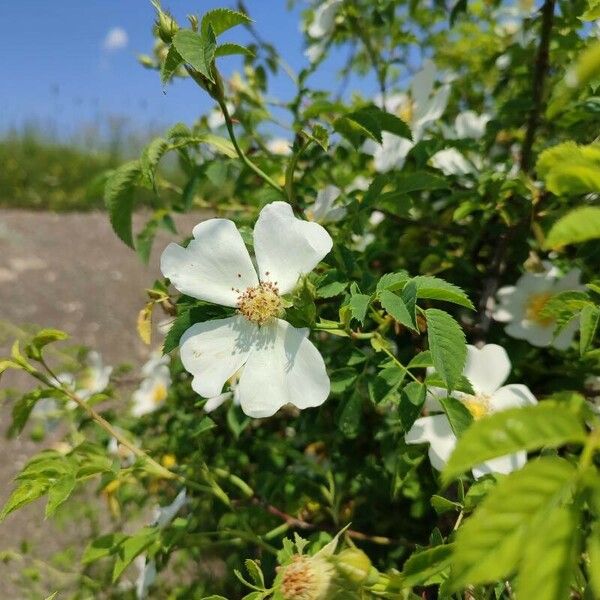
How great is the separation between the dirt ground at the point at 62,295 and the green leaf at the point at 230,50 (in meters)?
1.77

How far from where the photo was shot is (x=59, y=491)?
775 mm

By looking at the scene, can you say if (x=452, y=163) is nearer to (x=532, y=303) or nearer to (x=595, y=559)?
(x=532, y=303)

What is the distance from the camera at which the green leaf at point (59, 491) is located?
2.44 feet

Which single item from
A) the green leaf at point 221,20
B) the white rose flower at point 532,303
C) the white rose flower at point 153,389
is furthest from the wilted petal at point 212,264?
the white rose flower at point 153,389

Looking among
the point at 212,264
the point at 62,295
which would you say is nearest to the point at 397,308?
the point at 212,264

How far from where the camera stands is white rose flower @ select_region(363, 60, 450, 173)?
1.20 metres

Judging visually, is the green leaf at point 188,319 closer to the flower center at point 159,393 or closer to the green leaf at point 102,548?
the green leaf at point 102,548

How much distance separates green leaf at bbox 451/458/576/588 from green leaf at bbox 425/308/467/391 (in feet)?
0.79

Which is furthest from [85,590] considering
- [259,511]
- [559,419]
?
[559,419]

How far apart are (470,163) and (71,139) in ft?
23.3

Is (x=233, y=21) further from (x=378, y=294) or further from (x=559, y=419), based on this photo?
(x=559, y=419)

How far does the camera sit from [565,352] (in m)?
1.18

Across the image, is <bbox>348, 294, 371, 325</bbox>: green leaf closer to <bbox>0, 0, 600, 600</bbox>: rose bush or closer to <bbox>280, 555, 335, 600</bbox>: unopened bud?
<bbox>0, 0, 600, 600</bbox>: rose bush

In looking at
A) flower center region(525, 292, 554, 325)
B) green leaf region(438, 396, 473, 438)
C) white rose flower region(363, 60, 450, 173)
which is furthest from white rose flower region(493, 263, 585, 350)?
green leaf region(438, 396, 473, 438)
